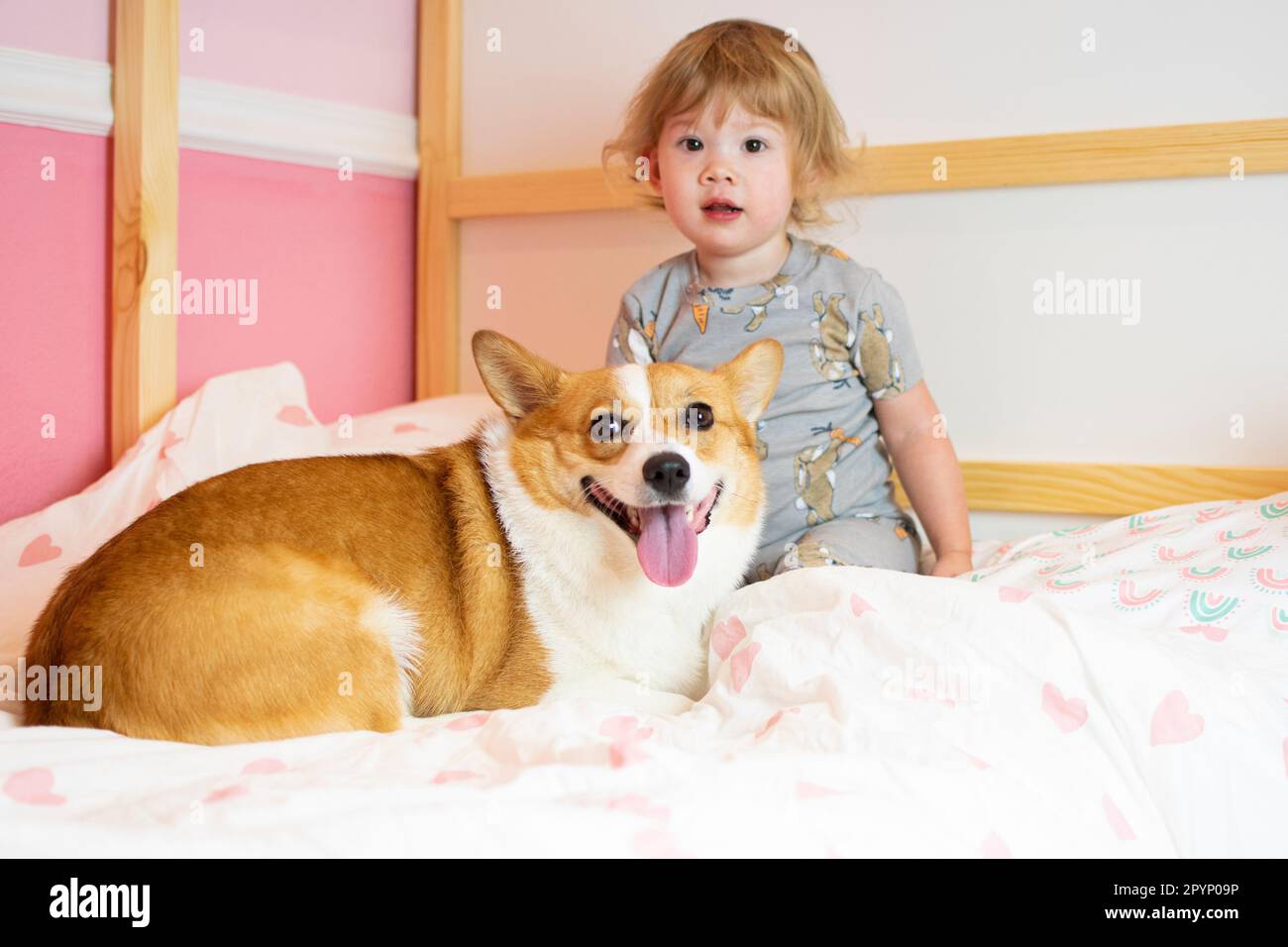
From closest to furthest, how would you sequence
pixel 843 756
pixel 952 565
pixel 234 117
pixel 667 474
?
pixel 843 756
pixel 667 474
pixel 952 565
pixel 234 117

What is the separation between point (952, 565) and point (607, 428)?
31.3 inches

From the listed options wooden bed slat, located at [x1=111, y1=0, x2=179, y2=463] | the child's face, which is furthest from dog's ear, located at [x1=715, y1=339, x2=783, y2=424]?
wooden bed slat, located at [x1=111, y1=0, x2=179, y2=463]

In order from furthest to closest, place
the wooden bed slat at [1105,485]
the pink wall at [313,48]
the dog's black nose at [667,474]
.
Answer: the pink wall at [313,48], the wooden bed slat at [1105,485], the dog's black nose at [667,474]

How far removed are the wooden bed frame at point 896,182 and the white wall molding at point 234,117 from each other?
0.08 meters

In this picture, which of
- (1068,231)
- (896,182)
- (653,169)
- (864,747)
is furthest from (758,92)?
(864,747)

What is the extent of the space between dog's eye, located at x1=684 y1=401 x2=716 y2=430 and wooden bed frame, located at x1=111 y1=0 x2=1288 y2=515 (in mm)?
925

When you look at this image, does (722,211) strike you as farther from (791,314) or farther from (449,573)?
(449,573)

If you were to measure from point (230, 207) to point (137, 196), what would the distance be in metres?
0.29

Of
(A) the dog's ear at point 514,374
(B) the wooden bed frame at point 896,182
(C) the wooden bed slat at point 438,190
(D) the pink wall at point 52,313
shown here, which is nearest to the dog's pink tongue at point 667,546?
(A) the dog's ear at point 514,374

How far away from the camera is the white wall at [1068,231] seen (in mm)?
2201

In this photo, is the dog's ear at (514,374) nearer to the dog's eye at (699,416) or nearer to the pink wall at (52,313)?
the dog's eye at (699,416)

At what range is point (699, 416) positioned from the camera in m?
1.70
